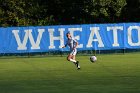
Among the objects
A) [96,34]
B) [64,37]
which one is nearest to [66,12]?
[96,34]

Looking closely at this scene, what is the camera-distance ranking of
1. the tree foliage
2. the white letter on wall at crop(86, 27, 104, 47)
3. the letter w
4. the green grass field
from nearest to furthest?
the green grass field
the letter w
the white letter on wall at crop(86, 27, 104, 47)
the tree foliage

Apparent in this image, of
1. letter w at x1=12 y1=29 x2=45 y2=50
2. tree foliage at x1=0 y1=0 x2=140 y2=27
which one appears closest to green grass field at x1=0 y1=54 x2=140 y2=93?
letter w at x1=12 y1=29 x2=45 y2=50

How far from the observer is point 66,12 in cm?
4659

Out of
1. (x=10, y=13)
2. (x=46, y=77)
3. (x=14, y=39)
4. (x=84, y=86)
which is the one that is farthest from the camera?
(x=10, y=13)

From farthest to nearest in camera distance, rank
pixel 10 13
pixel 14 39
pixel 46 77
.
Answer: pixel 10 13 → pixel 14 39 → pixel 46 77

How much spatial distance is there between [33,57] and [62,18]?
1203 cm

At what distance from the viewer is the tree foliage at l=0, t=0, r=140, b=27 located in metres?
44.4

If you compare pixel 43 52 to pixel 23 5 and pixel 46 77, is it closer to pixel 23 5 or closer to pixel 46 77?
pixel 23 5

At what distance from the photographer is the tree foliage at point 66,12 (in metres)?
44.4

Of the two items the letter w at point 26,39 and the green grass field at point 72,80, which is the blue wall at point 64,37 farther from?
the green grass field at point 72,80

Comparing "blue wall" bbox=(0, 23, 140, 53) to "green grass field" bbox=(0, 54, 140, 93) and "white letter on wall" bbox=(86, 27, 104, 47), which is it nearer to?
"white letter on wall" bbox=(86, 27, 104, 47)

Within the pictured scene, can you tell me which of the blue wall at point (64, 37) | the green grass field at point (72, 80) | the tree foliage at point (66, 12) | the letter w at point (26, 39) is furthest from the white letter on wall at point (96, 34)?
the green grass field at point (72, 80)

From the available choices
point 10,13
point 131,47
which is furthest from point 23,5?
point 131,47

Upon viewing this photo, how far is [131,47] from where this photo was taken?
36531 millimetres
